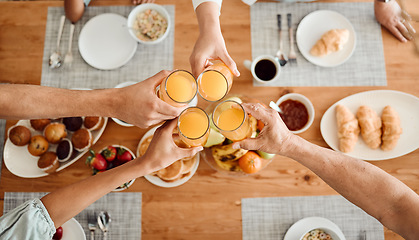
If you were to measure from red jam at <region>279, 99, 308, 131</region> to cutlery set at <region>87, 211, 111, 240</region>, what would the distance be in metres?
1.03

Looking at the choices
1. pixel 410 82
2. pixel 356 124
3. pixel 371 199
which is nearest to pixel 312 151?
pixel 371 199

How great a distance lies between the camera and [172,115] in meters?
1.18

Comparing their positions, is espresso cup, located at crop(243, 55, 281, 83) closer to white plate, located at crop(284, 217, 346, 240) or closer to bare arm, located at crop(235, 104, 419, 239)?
bare arm, located at crop(235, 104, 419, 239)

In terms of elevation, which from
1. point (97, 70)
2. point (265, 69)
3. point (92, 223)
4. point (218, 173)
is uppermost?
point (265, 69)

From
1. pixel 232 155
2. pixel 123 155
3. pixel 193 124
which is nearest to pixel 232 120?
pixel 193 124

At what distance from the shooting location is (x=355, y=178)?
3.81 feet

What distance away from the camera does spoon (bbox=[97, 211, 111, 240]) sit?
1516mm

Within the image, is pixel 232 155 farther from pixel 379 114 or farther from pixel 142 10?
pixel 142 10

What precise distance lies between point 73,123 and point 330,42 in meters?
1.41

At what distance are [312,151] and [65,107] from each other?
100cm

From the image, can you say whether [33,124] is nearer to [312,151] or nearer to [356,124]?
[312,151]

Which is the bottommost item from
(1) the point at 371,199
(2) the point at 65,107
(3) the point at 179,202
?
(3) the point at 179,202

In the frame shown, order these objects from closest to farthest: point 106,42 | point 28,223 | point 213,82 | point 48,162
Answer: point 28,223 < point 213,82 < point 48,162 < point 106,42

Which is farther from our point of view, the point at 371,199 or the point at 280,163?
the point at 280,163
